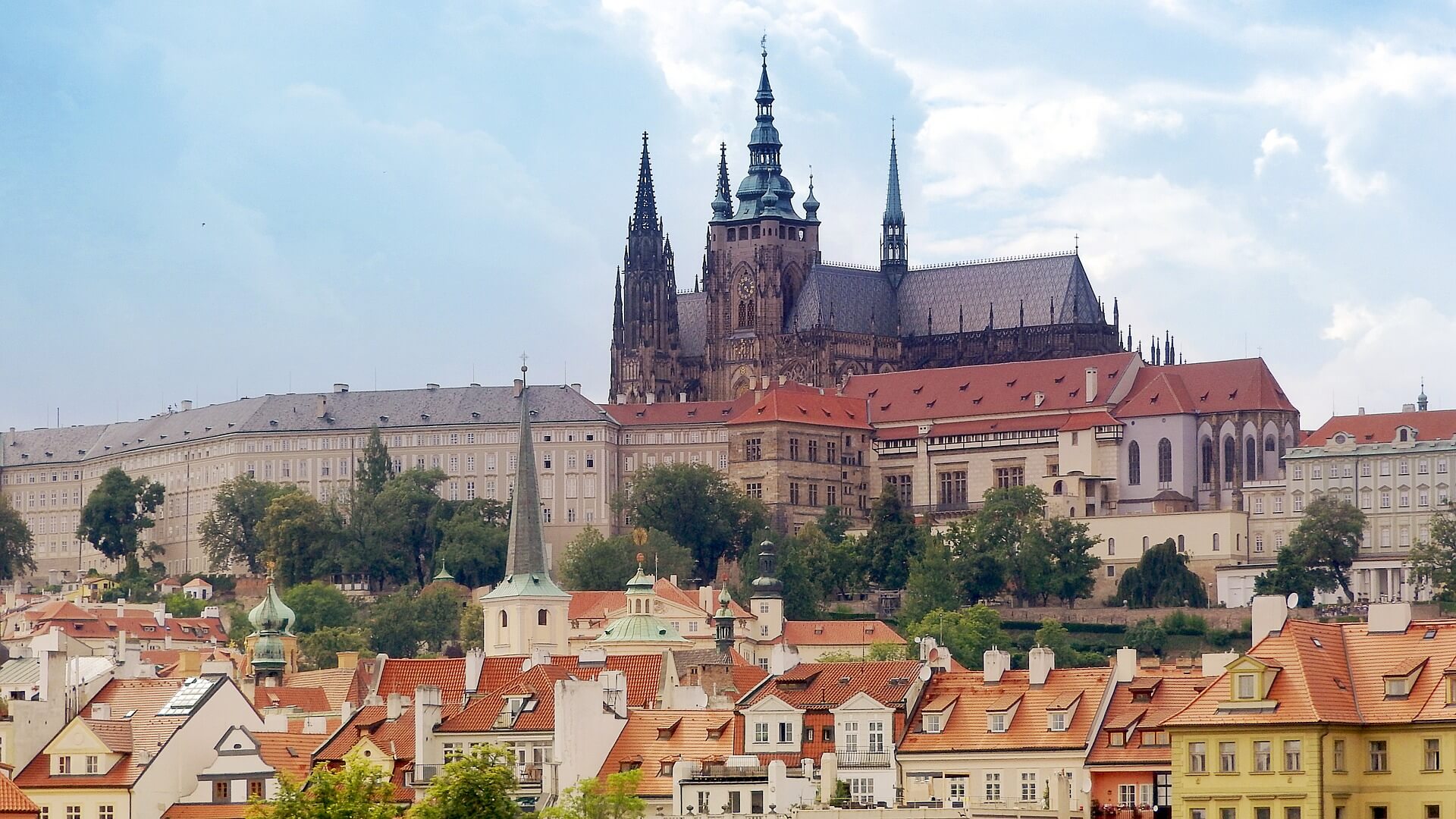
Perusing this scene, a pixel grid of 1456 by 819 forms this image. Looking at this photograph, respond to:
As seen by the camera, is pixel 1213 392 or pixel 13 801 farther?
pixel 1213 392

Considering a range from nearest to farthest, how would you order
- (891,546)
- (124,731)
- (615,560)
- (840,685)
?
(124,731) < (840,685) < (615,560) < (891,546)

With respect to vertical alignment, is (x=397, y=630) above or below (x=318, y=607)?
below

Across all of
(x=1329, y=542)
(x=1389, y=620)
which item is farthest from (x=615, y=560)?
(x=1389, y=620)

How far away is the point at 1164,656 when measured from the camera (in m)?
167

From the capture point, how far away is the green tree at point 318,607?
604ft

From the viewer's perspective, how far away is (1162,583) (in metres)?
181

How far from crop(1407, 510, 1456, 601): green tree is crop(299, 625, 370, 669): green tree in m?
46.8

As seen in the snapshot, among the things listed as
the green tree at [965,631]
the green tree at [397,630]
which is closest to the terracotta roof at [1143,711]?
the green tree at [965,631]

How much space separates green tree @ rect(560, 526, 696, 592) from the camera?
18675 cm

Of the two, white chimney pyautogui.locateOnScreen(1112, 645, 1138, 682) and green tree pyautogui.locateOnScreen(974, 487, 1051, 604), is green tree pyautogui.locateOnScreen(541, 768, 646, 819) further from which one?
green tree pyautogui.locateOnScreen(974, 487, 1051, 604)

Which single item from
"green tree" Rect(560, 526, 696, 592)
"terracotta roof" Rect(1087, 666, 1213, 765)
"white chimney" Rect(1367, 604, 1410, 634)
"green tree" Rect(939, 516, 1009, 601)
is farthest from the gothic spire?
"white chimney" Rect(1367, 604, 1410, 634)

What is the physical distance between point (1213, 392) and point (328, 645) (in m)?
52.0

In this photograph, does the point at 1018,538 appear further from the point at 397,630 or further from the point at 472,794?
the point at 472,794

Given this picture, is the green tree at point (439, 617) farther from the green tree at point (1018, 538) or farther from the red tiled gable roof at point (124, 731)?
the red tiled gable roof at point (124, 731)
